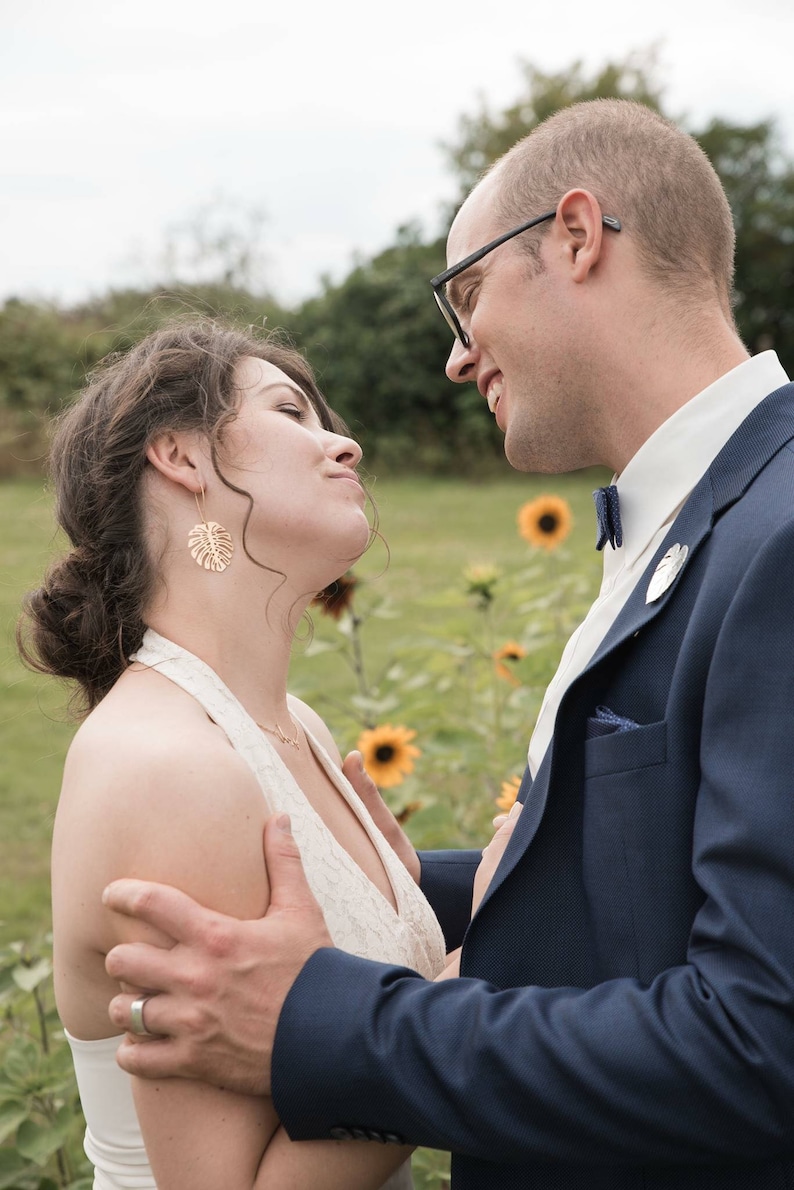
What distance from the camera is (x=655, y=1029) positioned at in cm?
140

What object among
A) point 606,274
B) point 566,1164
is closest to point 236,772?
point 566,1164

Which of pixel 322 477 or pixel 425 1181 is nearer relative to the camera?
pixel 322 477

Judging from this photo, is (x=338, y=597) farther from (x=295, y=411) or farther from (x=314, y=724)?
(x=295, y=411)

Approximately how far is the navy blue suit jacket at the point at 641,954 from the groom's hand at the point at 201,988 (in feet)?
0.15

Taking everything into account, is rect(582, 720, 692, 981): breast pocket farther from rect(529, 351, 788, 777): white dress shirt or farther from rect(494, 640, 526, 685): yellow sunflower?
rect(494, 640, 526, 685): yellow sunflower

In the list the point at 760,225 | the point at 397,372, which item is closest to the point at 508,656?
the point at 397,372

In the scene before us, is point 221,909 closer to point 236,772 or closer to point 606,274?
point 236,772

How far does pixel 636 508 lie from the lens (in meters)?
1.96

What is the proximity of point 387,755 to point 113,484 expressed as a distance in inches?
60.2

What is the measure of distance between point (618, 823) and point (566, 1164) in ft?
1.73

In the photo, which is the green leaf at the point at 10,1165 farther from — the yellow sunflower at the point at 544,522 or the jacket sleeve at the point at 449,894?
the yellow sunflower at the point at 544,522

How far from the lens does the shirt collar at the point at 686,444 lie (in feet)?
6.05

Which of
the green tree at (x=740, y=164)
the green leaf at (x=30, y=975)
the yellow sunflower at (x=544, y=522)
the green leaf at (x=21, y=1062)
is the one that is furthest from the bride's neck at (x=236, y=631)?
the green tree at (x=740, y=164)

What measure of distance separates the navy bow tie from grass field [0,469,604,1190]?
0.43 metres
